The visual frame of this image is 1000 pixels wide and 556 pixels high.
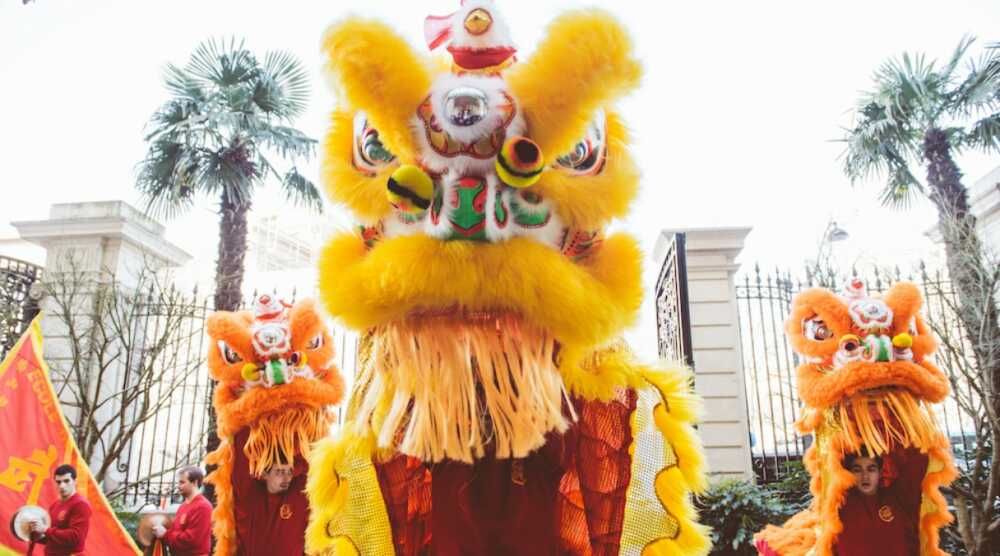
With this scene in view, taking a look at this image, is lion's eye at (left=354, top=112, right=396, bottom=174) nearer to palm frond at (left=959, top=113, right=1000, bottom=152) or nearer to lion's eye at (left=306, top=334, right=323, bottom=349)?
lion's eye at (left=306, top=334, right=323, bottom=349)

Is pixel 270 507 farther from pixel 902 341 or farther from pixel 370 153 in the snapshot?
pixel 902 341

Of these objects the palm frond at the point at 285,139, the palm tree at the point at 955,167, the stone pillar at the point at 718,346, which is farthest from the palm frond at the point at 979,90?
the palm frond at the point at 285,139

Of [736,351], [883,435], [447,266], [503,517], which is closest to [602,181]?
[447,266]

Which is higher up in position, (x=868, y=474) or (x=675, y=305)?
(x=675, y=305)

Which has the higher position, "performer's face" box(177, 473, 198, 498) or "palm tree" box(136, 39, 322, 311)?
"palm tree" box(136, 39, 322, 311)

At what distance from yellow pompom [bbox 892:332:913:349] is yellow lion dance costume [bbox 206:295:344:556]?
2867 millimetres

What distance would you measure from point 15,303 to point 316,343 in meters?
6.48

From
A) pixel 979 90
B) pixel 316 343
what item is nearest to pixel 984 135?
pixel 979 90

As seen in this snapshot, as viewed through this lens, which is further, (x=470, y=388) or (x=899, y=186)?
(x=899, y=186)

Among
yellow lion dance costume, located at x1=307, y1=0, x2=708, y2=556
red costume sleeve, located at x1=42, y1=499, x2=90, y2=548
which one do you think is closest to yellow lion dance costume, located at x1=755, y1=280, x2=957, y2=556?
yellow lion dance costume, located at x1=307, y1=0, x2=708, y2=556

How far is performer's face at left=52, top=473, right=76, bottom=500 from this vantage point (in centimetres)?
470

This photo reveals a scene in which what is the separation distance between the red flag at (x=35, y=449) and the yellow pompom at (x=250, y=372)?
2515mm

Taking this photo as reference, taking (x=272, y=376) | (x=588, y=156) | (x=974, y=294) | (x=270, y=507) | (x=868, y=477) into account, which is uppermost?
(x=974, y=294)

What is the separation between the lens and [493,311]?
149 centimetres
